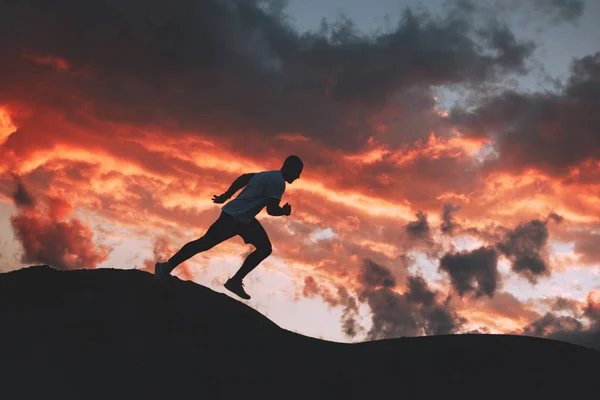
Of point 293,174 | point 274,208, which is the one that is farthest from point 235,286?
point 293,174

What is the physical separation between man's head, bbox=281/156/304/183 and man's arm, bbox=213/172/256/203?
→ 2.21ft

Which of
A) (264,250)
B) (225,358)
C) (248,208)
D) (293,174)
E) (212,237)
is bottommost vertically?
(225,358)

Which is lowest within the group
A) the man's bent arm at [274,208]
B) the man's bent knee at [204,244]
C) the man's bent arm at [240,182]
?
the man's bent knee at [204,244]

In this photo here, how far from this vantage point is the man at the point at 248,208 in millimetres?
10938

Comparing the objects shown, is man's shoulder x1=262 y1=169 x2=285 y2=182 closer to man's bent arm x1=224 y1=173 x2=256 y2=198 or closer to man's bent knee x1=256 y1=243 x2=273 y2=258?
man's bent arm x1=224 y1=173 x2=256 y2=198

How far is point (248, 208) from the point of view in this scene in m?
11.0

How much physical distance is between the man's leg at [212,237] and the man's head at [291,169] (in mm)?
1387

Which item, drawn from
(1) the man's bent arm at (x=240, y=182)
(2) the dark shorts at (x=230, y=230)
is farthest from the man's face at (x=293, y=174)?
(2) the dark shorts at (x=230, y=230)

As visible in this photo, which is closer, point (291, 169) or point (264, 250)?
point (291, 169)

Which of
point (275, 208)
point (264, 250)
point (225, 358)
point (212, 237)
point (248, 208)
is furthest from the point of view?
point (264, 250)

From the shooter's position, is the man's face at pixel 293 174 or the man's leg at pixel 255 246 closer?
the man's face at pixel 293 174

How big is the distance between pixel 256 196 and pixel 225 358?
10.0ft

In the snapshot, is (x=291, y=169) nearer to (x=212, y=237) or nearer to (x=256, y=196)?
(x=256, y=196)

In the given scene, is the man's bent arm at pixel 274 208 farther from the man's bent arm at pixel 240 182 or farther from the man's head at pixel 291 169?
the man's bent arm at pixel 240 182
